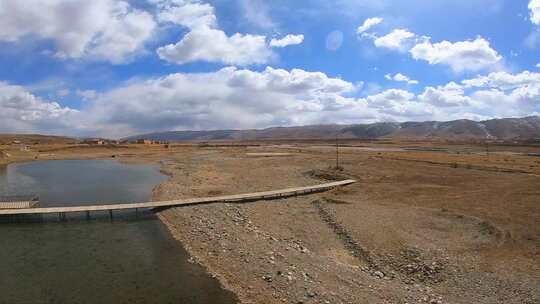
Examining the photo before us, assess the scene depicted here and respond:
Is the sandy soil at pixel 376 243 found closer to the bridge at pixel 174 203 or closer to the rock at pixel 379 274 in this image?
the rock at pixel 379 274

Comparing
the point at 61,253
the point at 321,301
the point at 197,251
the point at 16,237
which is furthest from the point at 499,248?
the point at 16,237

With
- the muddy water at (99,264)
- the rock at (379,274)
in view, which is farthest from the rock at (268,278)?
the rock at (379,274)

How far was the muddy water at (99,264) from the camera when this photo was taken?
1689cm

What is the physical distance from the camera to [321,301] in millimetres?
15227

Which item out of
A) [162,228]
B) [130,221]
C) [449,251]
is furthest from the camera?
[130,221]

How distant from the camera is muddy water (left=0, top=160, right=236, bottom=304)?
16.9 metres

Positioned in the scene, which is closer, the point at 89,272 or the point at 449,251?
the point at 89,272

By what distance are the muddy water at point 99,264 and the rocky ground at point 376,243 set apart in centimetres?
141

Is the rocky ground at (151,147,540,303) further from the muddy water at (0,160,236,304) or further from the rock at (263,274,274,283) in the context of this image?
the muddy water at (0,160,236,304)

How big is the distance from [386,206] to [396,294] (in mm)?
17821

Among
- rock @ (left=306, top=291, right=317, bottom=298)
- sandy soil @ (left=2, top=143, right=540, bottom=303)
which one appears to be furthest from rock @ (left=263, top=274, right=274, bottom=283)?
rock @ (left=306, top=291, right=317, bottom=298)

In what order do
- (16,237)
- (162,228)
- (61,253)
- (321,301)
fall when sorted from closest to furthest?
(321,301), (61,253), (16,237), (162,228)

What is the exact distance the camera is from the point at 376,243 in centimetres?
2258

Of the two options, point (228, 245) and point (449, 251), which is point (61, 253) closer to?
point (228, 245)
